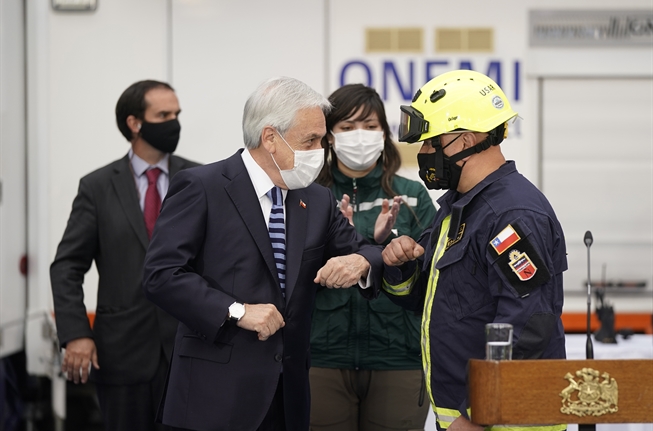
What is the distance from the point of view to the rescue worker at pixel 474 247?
2.44m

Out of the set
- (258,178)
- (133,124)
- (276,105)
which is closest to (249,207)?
(258,178)

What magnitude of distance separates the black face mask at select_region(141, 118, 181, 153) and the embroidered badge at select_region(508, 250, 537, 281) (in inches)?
84.4

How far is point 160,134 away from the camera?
4.11 meters

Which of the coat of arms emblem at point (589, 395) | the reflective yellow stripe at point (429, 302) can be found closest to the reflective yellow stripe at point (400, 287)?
the reflective yellow stripe at point (429, 302)

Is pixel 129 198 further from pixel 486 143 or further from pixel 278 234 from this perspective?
pixel 486 143

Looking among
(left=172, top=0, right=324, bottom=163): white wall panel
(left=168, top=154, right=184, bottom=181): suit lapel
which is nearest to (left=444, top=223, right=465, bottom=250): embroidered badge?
(left=168, top=154, right=184, bottom=181): suit lapel

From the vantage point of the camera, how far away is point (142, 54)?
4785 millimetres

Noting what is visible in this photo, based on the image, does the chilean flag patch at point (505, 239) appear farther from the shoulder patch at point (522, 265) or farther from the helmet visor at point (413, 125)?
the helmet visor at point (413, 125)

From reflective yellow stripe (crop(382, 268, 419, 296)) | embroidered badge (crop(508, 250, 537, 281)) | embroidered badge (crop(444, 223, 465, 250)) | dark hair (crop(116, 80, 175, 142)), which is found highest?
dark hair (crop(116, 80, 175, 142))

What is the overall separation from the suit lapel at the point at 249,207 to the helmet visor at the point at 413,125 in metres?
0.52

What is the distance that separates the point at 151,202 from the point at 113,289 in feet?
1.40

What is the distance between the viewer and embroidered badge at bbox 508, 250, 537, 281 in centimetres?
243

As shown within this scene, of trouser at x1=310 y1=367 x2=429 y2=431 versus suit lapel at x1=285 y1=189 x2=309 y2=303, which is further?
trouser at x1=310 y1=367 x2=429 y2=431

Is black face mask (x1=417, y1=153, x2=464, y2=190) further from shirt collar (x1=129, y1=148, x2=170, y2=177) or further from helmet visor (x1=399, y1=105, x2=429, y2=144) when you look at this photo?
shirt collar (x1=129, y1=148, x2=170, y2=177)
